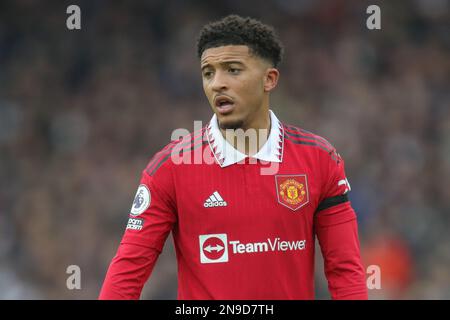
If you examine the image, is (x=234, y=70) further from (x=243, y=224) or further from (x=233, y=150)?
(x=243, y=224)

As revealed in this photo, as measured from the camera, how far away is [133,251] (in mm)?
3291

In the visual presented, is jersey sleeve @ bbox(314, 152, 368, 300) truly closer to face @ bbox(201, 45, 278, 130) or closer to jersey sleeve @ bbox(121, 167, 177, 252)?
face @ bbox(201, 45, 278, 130)

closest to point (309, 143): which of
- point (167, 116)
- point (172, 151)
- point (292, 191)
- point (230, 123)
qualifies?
point (292, 191)

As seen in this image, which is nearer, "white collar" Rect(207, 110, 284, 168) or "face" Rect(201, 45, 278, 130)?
"face" Rect(201, 45, 278, 130)

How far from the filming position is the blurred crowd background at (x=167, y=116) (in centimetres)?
857

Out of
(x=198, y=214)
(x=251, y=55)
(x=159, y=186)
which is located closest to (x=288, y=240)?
(x=198, y=214)

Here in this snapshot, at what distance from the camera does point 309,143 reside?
355 centimetres

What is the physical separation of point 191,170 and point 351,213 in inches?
29.8

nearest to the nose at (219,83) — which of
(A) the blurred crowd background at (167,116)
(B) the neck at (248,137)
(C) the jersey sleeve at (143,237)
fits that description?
(B) the neck at (248,137)

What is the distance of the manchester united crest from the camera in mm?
3404

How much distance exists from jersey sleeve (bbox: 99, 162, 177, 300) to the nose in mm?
412

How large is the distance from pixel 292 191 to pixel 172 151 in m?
0.57

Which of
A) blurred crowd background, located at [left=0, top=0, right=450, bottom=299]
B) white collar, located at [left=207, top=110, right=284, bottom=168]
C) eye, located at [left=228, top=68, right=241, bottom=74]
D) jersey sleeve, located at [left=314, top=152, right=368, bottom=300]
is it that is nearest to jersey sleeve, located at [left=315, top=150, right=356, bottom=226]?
jersey sleeve, located at [left=314, top=152, right=368, bottom=300]

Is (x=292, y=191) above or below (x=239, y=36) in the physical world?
below
